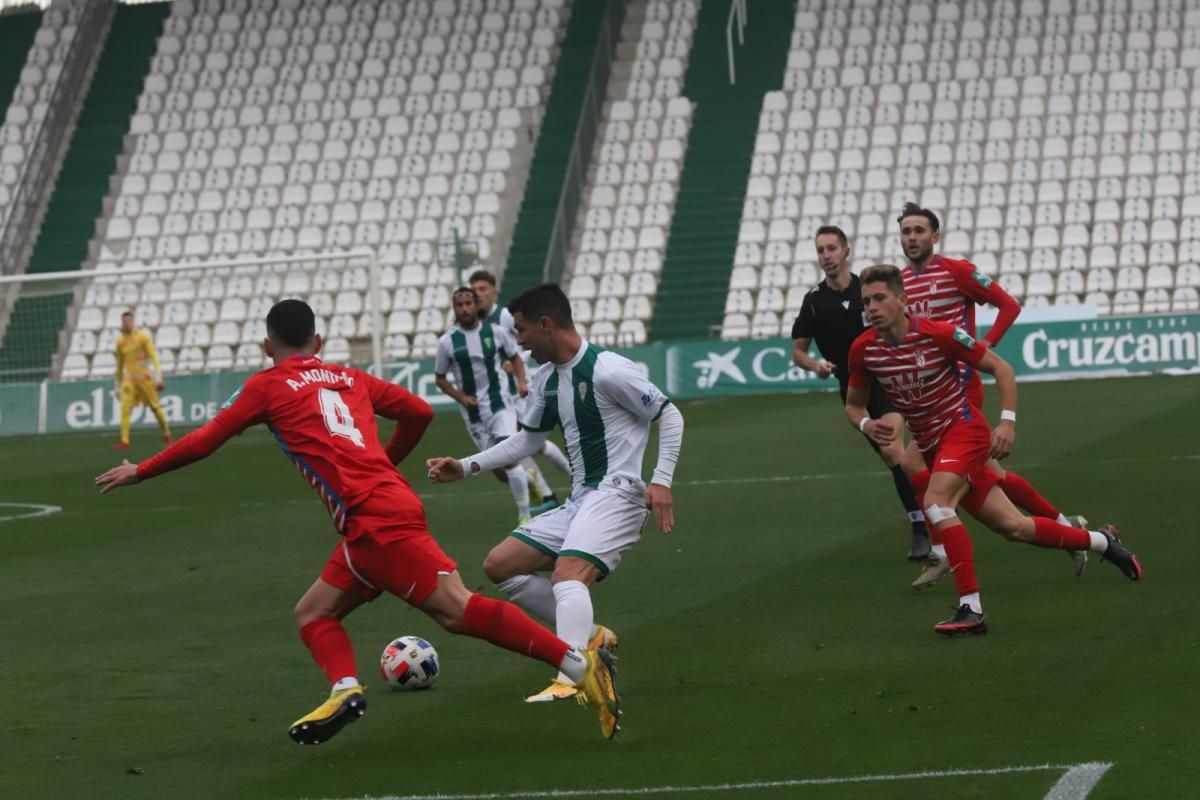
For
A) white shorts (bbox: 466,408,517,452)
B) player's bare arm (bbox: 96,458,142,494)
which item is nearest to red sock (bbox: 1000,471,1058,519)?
player's bare arm (bbox: 96,458,142,494)

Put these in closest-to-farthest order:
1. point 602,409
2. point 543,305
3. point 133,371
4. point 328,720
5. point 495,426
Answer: point 328,720
point 543,305
point 602,409
point 495,426
point 133,371

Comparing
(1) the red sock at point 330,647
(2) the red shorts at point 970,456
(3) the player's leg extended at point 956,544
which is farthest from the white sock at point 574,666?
(2) the red shorts at point 970,456

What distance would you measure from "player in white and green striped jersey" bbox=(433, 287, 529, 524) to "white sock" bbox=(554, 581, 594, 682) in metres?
8.07

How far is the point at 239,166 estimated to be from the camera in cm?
4119

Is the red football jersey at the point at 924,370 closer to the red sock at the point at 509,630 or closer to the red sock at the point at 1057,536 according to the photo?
the red sock at the point at 1057,536

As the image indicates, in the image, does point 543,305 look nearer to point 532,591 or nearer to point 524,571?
point 524,571

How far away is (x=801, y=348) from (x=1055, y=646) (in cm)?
442

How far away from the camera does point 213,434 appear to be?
7.07m

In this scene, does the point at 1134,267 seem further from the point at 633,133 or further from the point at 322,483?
the point at 322,483

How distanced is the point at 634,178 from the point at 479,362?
897 inches

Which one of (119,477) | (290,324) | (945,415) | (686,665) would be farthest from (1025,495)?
(119,477)

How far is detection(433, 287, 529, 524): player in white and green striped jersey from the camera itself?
1612 cm

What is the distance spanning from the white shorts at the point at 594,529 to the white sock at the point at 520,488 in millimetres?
7113

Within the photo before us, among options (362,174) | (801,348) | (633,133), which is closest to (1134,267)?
(633,133)
